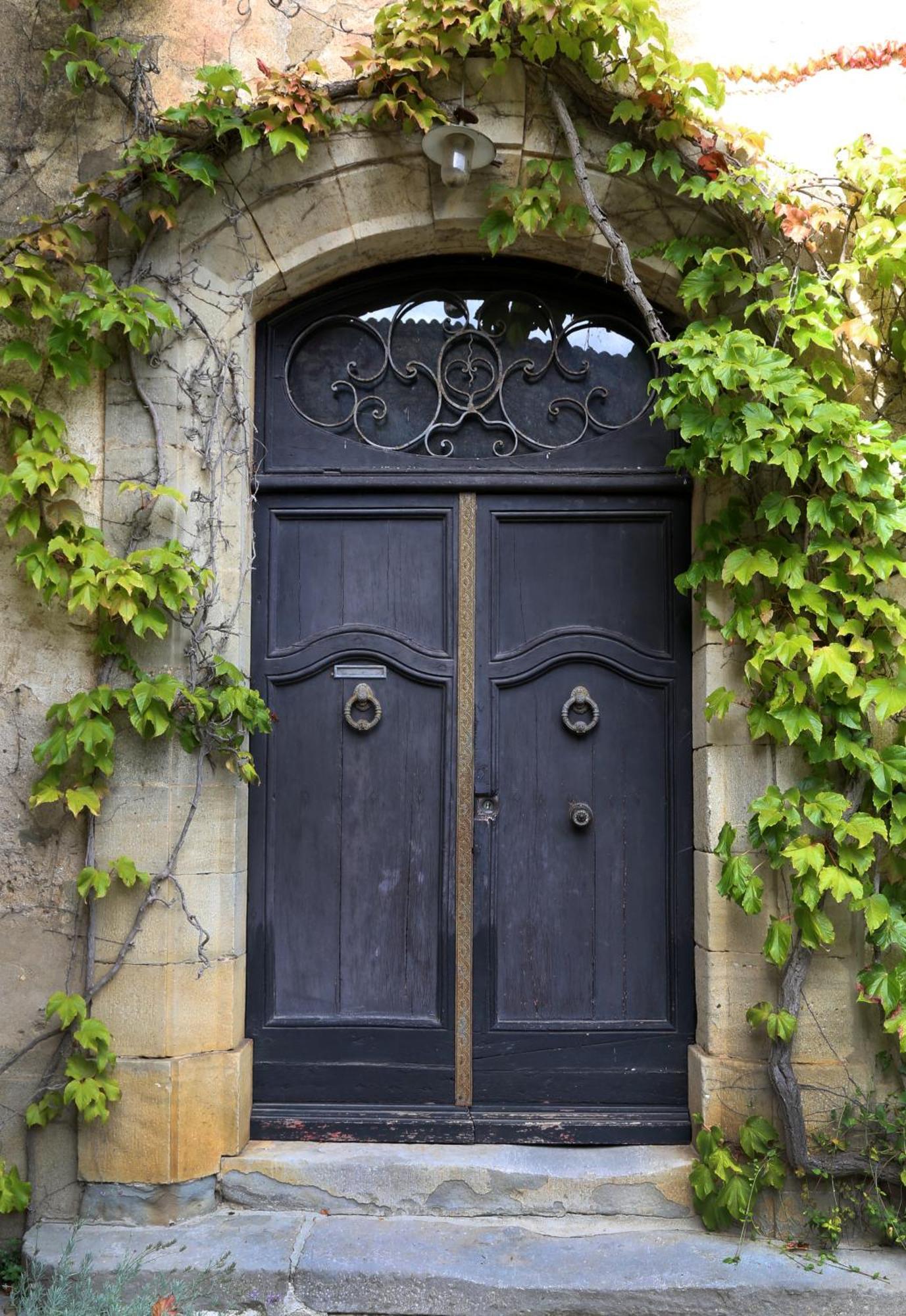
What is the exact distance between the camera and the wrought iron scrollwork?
3.54m

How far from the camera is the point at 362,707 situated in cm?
347

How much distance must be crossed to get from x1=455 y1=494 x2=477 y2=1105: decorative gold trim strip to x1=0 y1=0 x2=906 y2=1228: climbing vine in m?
0.68

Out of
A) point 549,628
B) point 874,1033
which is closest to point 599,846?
point 549,628

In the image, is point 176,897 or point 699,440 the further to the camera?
point 176,897

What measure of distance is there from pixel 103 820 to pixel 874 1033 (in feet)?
8.05

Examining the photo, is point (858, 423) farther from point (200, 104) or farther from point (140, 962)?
point (140, 962)

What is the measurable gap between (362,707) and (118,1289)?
5.86ft

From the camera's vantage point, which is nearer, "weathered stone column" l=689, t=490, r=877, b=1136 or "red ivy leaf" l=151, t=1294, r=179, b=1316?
"red ivy leaf" l=151, t=1294, r=179, b=1316

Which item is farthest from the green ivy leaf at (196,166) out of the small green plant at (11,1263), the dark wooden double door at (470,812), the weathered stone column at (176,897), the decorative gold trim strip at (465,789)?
the small green plant at (11,1263)

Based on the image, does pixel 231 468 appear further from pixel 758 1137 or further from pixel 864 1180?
pixel 864 1180

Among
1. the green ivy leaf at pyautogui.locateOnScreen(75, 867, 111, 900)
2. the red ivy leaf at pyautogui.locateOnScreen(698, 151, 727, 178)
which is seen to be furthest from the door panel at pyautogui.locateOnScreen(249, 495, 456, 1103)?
the red ivy leaf at pyautogui.locateOnScreen(698, 151, 727, 178)

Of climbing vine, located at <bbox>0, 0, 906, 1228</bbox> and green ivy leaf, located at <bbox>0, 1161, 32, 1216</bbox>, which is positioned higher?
climbing vine, located at <bbox>0, 0, 906, 1228</bbox>

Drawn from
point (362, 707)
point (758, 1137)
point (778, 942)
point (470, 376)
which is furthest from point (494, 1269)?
point (470, 376)

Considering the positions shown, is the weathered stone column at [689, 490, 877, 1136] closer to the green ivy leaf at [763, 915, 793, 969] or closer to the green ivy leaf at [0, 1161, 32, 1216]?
the green ivy leaf at [763, 915, 793, 969]
